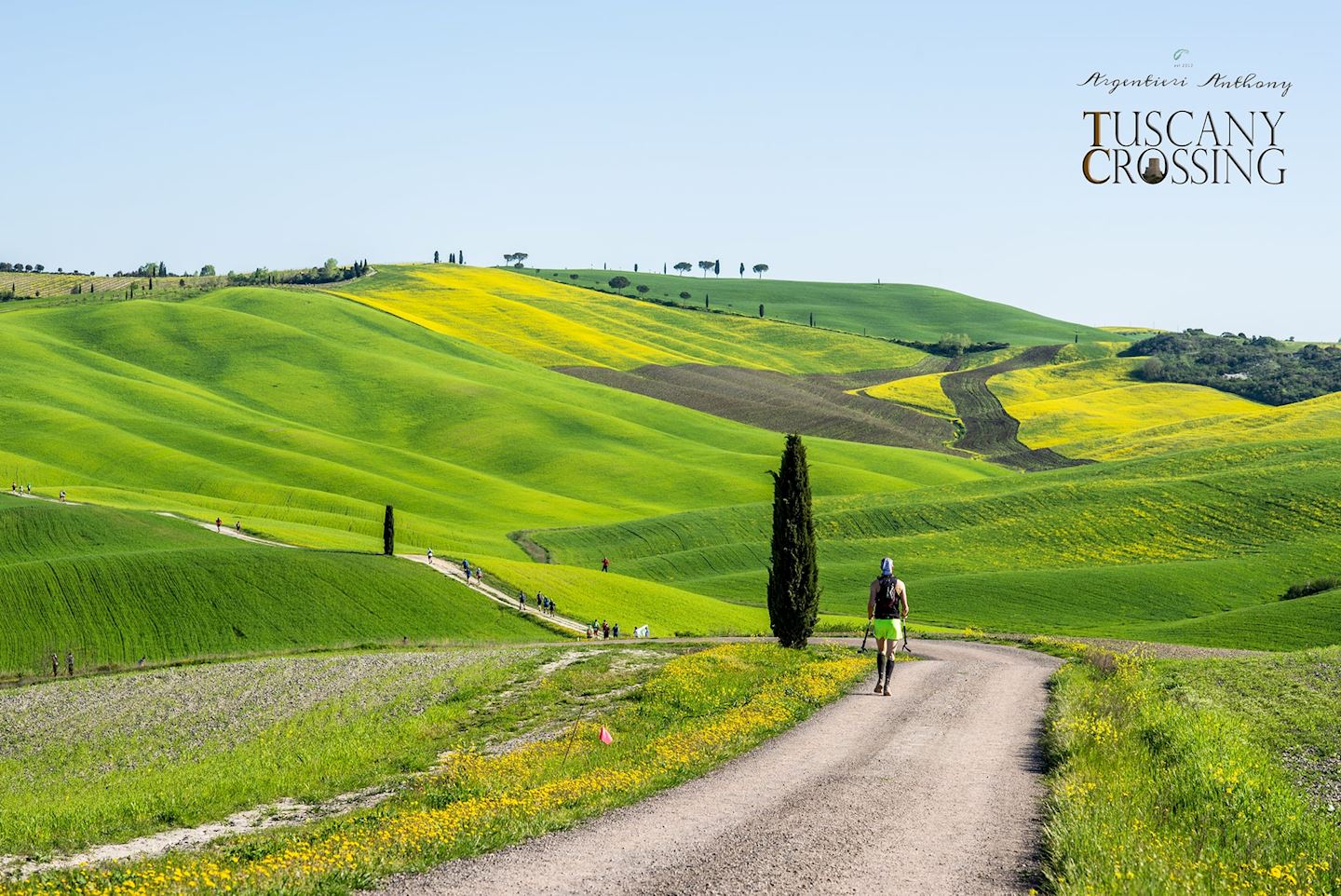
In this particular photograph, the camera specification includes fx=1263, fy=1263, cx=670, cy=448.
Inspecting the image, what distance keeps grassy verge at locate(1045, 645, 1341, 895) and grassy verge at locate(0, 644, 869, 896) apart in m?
6.08

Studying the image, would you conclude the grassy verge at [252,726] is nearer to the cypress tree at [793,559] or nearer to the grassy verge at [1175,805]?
the cypress tree at [793,559]

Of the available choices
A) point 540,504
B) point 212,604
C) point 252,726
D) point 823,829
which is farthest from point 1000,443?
point 823,829

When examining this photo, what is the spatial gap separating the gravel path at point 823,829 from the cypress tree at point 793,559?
21.1 meters

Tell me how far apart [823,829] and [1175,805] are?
17.1 feet

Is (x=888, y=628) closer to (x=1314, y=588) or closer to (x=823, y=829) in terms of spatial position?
(x=823, y=829)

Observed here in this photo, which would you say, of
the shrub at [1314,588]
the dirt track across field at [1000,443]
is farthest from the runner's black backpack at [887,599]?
the dirt track across field at [1000,443]

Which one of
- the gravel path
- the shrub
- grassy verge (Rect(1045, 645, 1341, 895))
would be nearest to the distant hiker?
the gravel path

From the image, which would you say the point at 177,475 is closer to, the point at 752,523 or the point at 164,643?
the point at 752,523

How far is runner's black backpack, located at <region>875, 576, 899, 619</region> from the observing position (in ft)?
88.1

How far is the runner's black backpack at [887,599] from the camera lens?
2684cm

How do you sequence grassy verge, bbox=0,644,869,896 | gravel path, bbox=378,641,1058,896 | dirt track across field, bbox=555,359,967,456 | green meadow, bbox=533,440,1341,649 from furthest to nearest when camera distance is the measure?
dirt track across field, bbox=555,359,967,456 < green meadow, bbox=533,440,1341,649 < grassy verge, bbox=0,644,869,896 < gravel path, bbox=378,641,1058,896

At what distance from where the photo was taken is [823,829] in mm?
16453

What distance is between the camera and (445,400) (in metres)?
173

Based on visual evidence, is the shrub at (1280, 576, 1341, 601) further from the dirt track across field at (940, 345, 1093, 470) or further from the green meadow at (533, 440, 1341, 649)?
the dirt track across field at (940, 345, 1093, 470)
